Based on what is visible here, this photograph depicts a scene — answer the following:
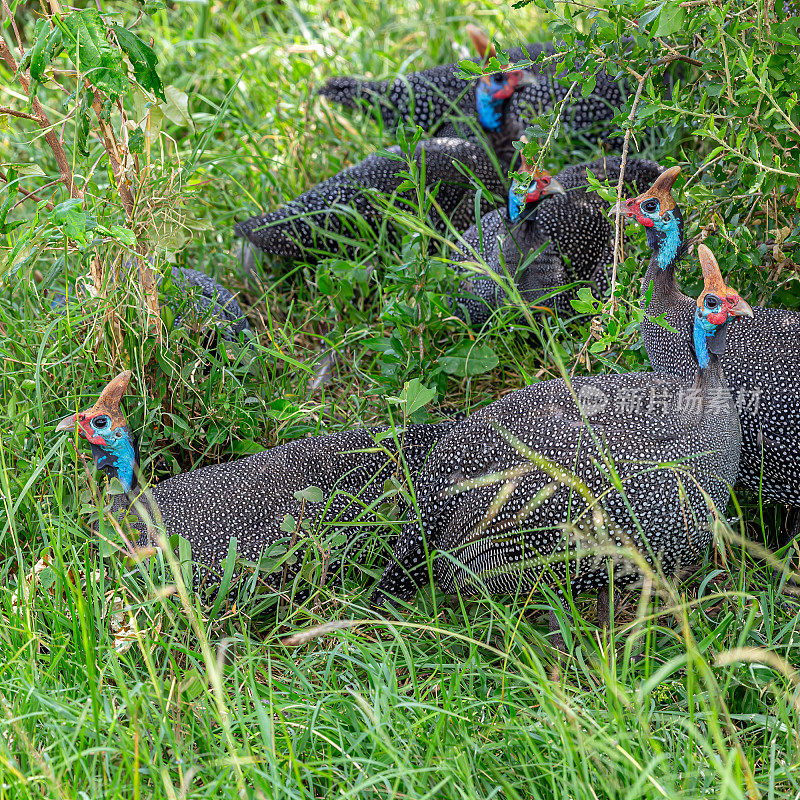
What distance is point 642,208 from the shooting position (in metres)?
2.95

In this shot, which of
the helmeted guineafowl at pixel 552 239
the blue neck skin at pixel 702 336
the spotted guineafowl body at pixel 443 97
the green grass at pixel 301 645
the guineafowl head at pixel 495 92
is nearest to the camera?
the green grass at pixel 301 645

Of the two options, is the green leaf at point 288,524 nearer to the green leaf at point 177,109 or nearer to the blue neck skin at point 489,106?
the green leaf at point 177,109

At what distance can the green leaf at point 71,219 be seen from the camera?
2416 millimetres

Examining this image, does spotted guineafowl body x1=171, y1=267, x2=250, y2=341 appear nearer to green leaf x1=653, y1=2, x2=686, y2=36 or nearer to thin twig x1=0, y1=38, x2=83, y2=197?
thin twig x1=0, y1=38, x2=83, y2=197

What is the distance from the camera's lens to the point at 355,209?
13.0 ft

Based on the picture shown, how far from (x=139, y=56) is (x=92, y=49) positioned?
16 cm

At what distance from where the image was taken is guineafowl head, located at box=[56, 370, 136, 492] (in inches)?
110

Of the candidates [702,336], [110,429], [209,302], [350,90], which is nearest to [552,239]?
[702,336]

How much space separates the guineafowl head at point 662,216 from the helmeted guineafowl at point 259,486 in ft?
3.00

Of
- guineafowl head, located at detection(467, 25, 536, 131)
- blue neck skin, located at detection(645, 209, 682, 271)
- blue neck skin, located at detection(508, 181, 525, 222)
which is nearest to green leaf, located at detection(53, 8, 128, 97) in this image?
blue neck skin, located at detection(508, 181, 525, 222)

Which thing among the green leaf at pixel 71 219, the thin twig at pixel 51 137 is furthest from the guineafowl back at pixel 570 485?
the thin twig at pixel 51 137

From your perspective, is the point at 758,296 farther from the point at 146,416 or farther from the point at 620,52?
the point at 146,416

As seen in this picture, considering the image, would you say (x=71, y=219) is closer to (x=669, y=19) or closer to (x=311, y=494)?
(x=311, y=494)

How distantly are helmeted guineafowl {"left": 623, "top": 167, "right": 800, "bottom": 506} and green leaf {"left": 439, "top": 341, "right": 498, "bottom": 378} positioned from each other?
0.54m
